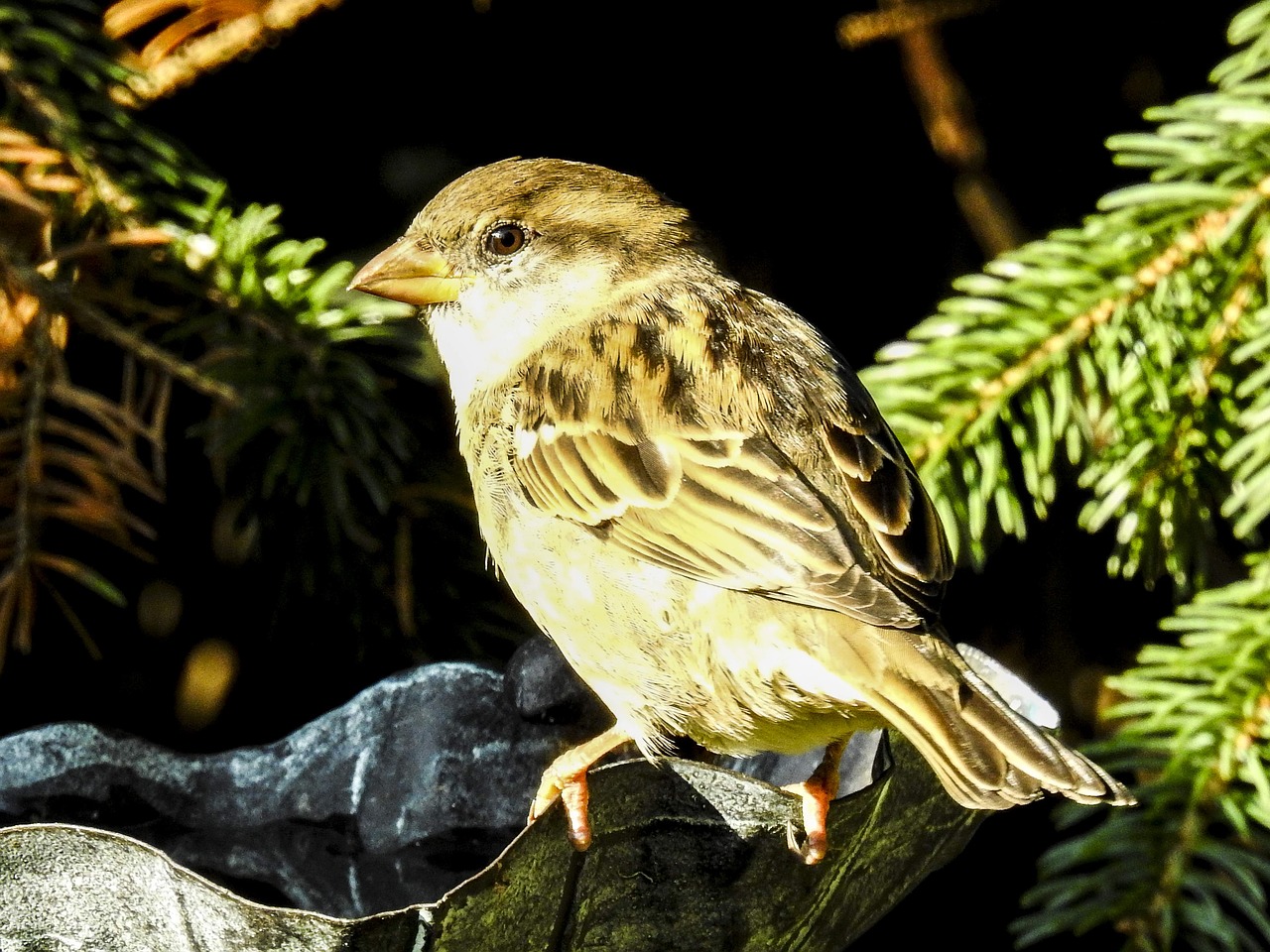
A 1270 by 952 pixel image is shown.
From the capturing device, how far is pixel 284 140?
2.48 metres

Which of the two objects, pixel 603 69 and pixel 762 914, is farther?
pixel 603 69

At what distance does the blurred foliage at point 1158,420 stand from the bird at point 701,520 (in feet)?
0.55

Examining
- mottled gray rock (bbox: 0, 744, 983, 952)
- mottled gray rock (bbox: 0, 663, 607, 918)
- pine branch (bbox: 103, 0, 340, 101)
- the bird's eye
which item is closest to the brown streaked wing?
mottled gray rock (bbox: 0, 744, 983, 952)

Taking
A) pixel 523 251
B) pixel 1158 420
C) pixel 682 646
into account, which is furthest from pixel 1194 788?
pixel 523 251

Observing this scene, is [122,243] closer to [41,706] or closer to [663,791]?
[41,706]

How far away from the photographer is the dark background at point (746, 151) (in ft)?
7.92

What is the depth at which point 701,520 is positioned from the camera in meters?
1.58

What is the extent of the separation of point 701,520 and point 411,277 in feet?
2.08

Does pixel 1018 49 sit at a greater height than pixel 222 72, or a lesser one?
lesser

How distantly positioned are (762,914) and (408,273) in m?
1.02

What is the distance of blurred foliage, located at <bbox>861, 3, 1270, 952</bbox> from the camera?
1.71 meters

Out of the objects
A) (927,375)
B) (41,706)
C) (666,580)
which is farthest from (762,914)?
(41,706)

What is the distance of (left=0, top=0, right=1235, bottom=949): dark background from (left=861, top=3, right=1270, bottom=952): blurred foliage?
28.0 inches

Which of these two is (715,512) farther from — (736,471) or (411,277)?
(411,277)
